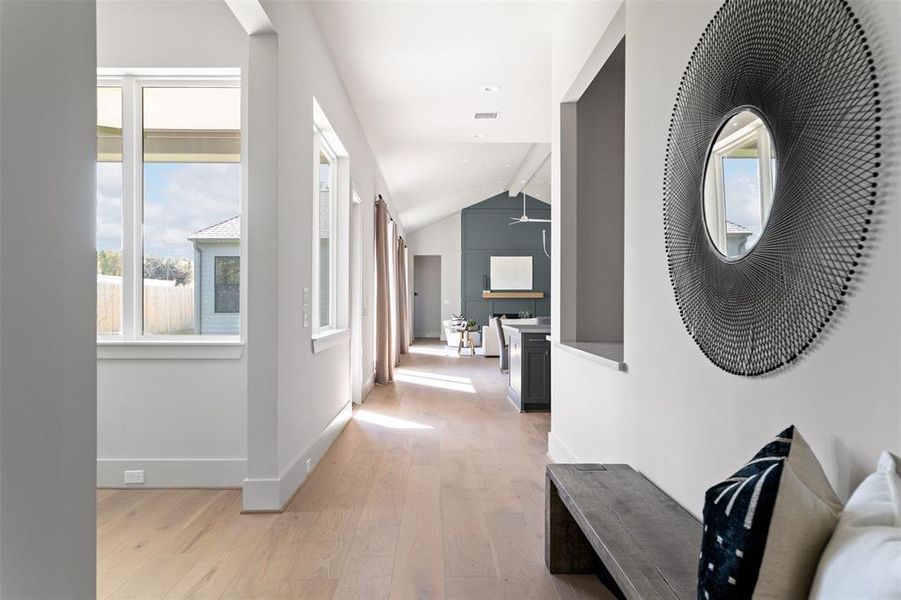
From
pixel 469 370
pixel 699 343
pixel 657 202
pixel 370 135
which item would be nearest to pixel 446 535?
pixel 699 343

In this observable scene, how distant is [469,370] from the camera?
899cm

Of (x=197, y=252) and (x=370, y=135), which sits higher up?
(x=370, y=135)

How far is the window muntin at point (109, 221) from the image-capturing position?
10.8ft

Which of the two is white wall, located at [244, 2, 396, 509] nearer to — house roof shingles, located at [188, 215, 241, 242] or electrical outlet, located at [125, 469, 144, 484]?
house roof shingles, located at [188, 215, 241, 242]

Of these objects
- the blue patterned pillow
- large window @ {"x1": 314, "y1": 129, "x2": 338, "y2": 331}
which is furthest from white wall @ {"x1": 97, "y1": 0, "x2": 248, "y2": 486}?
the blue patterned pillow

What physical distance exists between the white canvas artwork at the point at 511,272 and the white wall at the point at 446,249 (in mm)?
1034

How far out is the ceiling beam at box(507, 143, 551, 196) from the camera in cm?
853

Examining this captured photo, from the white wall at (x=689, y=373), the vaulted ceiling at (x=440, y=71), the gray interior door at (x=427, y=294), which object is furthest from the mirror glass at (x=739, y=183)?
the gray interior door at (x=427, y=294)

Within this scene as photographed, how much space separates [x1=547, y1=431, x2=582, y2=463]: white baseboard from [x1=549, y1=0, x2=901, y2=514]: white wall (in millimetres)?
49

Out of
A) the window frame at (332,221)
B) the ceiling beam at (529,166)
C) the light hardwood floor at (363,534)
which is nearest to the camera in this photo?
the light hardwood floor at (363,534)

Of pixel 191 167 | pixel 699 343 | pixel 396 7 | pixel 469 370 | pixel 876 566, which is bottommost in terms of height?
pixel 469 370

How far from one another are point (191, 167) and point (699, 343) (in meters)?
3.03

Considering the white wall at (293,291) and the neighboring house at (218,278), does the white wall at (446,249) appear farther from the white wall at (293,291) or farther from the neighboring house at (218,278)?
the neighboring house at (218,278)

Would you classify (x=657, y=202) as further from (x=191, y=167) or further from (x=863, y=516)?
(x=191, y=167)
